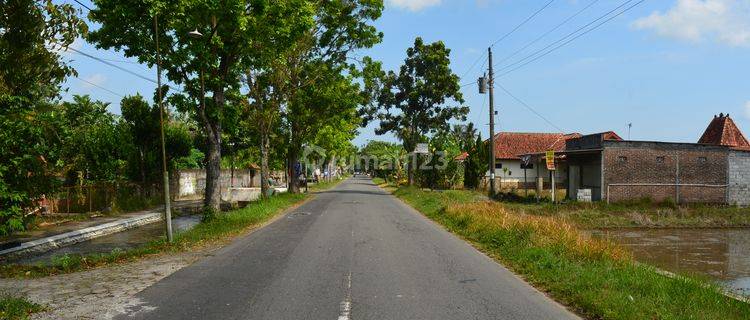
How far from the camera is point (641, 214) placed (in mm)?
26484

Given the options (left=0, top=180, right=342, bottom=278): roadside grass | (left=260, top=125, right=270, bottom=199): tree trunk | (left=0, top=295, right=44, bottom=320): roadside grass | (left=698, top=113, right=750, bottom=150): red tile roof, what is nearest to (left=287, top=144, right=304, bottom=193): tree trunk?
(left=260, top=125, right=270, bottom=199): tree trunk

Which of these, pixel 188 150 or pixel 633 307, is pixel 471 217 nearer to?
pixel 633 307

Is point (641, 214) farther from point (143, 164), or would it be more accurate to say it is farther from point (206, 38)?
point (143, 164)

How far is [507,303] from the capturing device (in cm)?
817

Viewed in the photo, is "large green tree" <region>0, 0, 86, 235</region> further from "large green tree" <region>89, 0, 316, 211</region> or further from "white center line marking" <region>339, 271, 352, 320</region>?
"white center line marking" <region>339, 271, 352, 320</region>

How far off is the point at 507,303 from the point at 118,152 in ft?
81.6

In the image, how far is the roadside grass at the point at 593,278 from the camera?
768 cm

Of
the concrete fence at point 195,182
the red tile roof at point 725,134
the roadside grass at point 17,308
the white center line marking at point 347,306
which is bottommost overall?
the white center line marking at point 347,306

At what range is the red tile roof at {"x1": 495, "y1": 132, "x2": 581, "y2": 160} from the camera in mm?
57062

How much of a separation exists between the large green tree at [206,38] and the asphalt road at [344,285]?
557 cm

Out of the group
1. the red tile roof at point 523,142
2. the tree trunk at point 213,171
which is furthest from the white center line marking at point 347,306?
the red tile roof at point 523,142

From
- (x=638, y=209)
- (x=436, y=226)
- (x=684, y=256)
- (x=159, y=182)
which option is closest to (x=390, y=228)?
(x=436, y=226)

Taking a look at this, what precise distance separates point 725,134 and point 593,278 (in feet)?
120

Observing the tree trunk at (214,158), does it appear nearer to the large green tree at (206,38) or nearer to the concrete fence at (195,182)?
the large green tree at (206,38)
